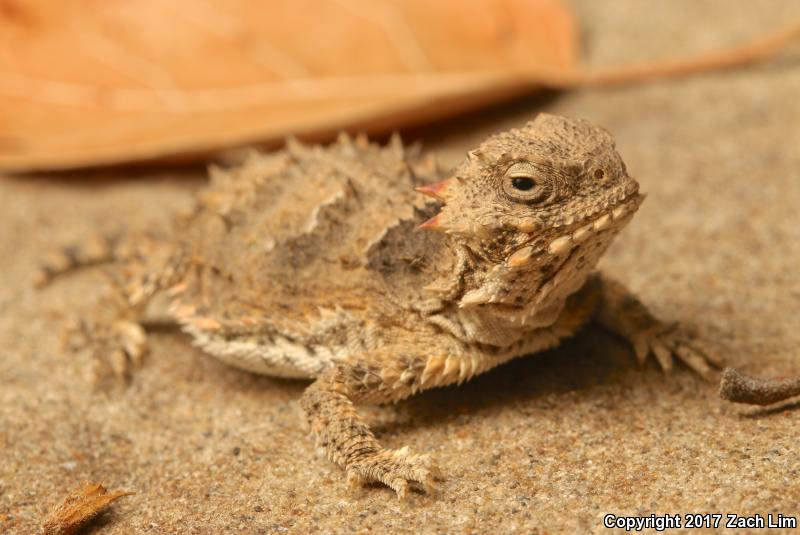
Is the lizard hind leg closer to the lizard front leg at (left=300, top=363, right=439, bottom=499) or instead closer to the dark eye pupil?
the lizard front leg at (left=300, top=363, right=439, bottom=499)

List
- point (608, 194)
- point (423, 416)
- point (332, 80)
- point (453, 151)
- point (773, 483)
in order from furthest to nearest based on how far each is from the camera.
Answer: point (453, 151), point (332, 80), point (423, 416), point (608, 194), point (773, 483)

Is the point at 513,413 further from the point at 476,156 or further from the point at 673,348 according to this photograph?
the point at 476,156

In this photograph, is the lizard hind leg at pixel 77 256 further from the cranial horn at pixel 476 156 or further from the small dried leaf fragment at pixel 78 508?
the cranial horn at pixel 476 156

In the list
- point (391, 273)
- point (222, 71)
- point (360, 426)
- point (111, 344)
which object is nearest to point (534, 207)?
point (391, 273)

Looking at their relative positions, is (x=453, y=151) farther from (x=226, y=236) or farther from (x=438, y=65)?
(x=226, y=236)

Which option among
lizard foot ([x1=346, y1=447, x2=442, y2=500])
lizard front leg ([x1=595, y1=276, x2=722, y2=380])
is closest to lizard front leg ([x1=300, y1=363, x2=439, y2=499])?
lizard foot ([x1=346, y1=447, x2=442, y2=500])

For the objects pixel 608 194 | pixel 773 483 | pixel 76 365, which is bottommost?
pixel 773 483

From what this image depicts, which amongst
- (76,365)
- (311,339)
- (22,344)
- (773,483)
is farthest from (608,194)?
(22,344)
